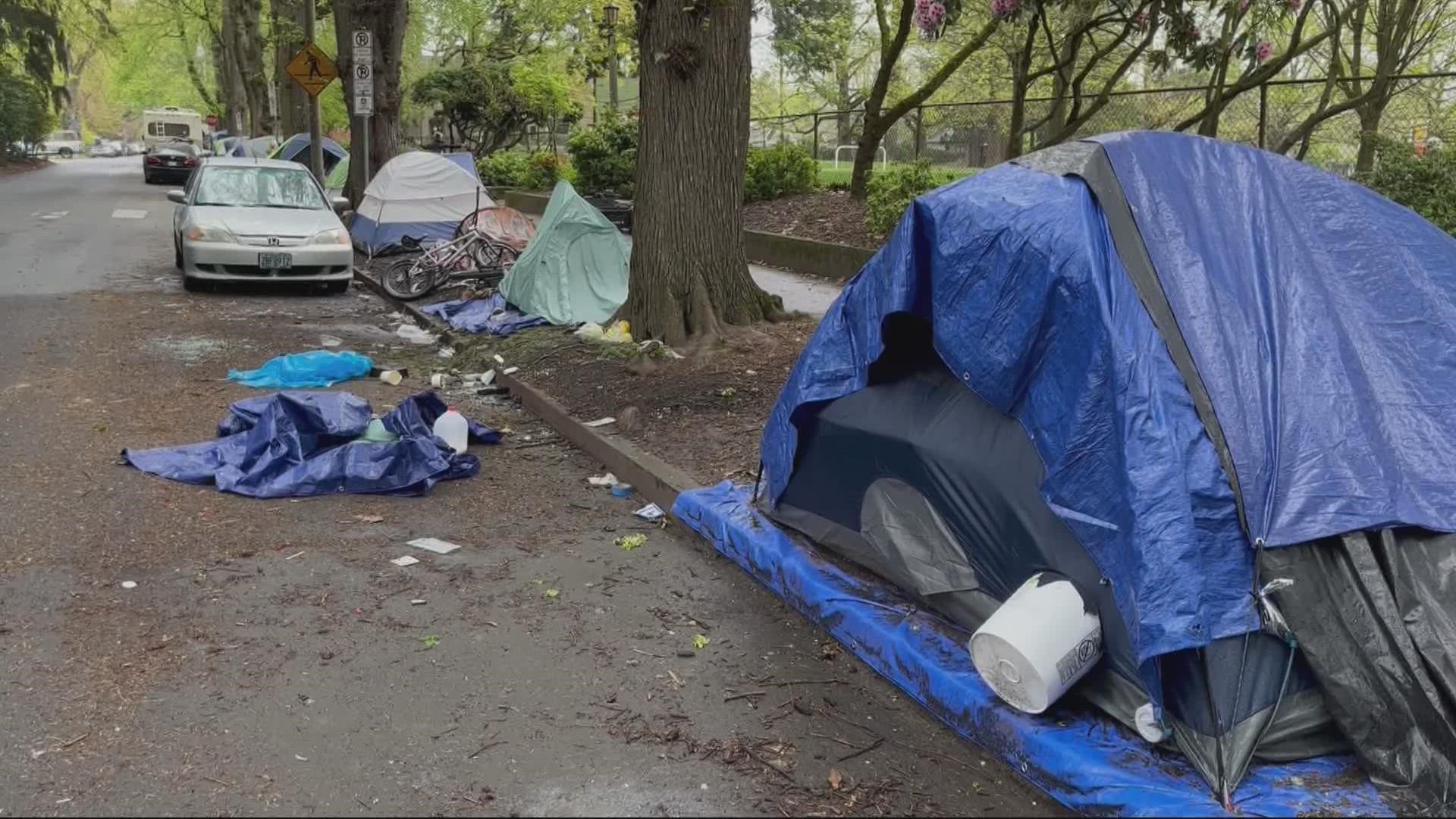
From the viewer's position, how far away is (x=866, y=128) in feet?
55.5

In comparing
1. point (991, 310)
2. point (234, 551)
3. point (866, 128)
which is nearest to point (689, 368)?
point (234, 551)

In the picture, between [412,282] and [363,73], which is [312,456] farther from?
[363,73]

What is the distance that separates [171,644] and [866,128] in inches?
561

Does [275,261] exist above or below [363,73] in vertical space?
below

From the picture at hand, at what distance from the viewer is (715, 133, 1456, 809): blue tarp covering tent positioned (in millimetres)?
3221

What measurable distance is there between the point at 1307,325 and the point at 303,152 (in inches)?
1026

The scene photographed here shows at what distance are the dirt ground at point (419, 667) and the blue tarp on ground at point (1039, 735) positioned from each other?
0.09m

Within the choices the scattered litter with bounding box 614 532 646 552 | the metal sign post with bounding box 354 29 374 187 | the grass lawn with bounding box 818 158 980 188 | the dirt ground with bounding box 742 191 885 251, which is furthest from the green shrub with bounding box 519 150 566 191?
the scattered litter with bounding box 614 532 646 552

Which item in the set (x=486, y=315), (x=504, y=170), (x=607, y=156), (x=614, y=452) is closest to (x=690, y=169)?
(x=614, y=452)

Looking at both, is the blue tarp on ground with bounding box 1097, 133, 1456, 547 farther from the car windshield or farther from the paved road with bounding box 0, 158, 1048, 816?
the car windshield

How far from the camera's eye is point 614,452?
6848 millimetres

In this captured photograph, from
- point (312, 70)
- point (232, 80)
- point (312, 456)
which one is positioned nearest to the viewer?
point (312, 456)

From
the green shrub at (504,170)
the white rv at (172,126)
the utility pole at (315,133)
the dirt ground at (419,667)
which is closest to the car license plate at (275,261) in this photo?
the dirt ground at (419,667)

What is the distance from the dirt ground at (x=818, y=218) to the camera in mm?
15250
